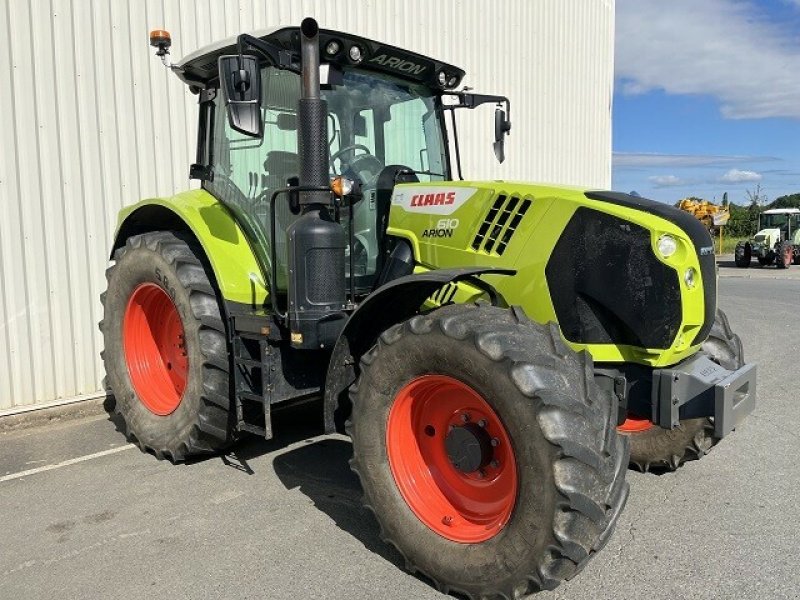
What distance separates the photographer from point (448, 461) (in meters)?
3.11

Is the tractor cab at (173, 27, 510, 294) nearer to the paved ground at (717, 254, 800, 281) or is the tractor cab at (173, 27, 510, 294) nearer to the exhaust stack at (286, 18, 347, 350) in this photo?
the exhaust stack at (286, 18, 347, 350)

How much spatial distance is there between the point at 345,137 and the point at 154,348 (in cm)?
219

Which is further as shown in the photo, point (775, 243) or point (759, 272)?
point (775, 243)

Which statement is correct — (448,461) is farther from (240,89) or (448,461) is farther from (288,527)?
(240,89)

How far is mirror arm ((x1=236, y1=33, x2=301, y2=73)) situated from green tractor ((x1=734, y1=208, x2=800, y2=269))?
23.4 meters

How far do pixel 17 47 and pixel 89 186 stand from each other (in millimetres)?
1146

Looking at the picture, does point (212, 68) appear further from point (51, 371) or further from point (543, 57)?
point (543, 57)

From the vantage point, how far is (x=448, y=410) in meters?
3.10

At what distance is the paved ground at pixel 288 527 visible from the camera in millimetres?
2918

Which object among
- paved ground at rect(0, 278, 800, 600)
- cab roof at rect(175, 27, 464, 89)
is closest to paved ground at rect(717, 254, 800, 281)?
paved ground at rect(0, 278, 800, 600)

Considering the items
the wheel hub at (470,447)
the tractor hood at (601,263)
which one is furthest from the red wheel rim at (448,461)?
the tractor hood at (601,263)

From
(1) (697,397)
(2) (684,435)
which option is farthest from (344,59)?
(2) (684,435)

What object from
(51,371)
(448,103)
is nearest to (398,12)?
(448,103)

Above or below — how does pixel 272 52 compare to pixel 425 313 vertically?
above
